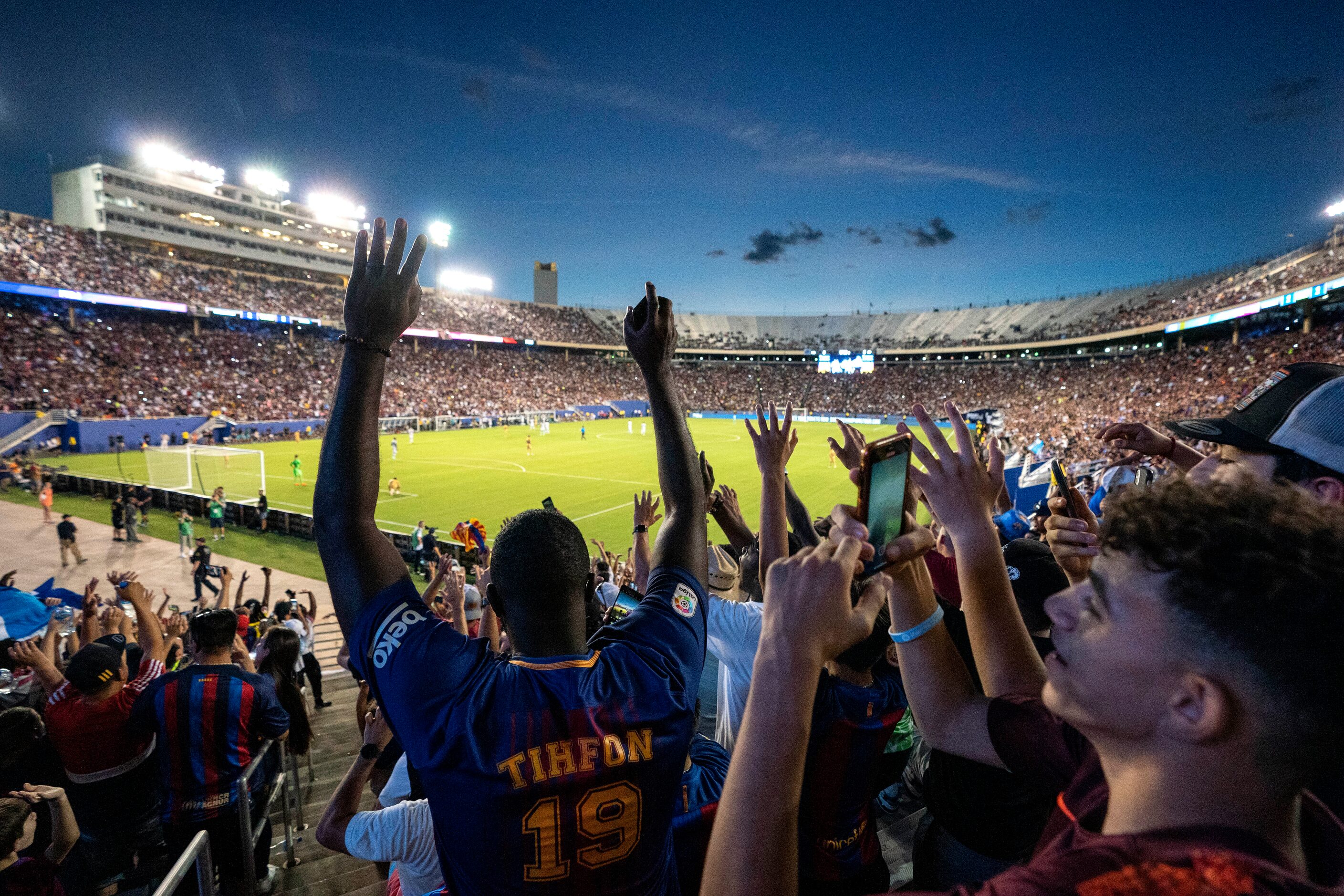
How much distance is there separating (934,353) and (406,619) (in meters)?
89.6

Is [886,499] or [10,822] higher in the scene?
[886,499]

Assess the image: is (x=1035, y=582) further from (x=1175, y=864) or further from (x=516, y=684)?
(x=516, y=684)

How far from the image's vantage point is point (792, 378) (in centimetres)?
8950

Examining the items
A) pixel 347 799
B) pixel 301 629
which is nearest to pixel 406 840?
pixel 347 799

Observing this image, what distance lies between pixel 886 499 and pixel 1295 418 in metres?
1.90

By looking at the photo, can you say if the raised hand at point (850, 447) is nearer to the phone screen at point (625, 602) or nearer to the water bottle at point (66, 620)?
the phone screen at point (625, 602)

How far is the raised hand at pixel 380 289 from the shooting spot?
2.01 meters

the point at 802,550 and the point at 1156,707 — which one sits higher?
the point at 802,550

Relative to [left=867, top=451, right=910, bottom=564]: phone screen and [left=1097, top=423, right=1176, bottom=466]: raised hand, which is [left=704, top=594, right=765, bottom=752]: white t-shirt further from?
[left=1097, top=423, right=1176, bottom=466]: raised hand

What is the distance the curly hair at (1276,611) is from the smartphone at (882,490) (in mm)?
657

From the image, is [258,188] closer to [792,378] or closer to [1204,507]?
[792,378]

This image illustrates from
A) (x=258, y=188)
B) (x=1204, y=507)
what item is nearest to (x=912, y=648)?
(x=1204, y=507)

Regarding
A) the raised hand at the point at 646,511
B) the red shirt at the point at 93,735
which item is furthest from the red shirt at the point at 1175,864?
the red shirt at the point at 93,735

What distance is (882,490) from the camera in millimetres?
1719
